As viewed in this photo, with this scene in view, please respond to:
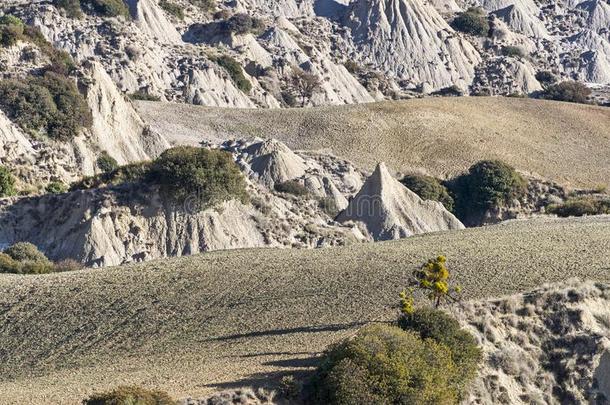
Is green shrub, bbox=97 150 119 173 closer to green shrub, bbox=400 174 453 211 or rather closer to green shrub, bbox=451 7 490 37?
green shrub, bbox=400 174 453 211

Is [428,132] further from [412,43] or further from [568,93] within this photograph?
[412,43]

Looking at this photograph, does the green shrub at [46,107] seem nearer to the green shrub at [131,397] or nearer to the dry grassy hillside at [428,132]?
the dry grassy hillside at [428,132]

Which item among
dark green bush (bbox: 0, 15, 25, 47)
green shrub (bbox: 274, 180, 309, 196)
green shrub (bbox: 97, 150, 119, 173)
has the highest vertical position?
dark green bush (bbox: 0, 15, 25, 47)

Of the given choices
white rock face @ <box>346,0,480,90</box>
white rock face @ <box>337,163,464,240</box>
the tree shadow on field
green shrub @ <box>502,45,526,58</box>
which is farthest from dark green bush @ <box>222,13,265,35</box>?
the tree shadow on field

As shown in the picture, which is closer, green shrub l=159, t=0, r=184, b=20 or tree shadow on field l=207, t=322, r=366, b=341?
tree shadow on field l=207, t=322, r=366, b=341

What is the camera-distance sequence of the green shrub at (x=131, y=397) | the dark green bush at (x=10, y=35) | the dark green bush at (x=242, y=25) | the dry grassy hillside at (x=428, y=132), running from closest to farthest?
1. the green shrub at (x=131, y=397)
2. the dark green bush at (x=10, y=35)
3. the dry grassy hillside at (x=428, y=132)
4. the dark green bush at (x=242, y=25)

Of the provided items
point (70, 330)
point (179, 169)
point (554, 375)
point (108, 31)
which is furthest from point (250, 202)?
point (108, 31)

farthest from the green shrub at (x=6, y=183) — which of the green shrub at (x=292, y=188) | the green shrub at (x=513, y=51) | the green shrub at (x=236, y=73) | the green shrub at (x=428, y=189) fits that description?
the green shrub at (x=513, y=51)
